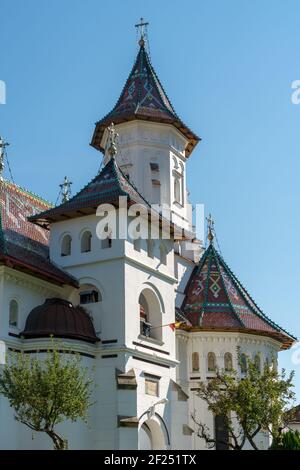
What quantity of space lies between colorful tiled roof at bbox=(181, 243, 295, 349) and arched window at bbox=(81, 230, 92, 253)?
388 inches

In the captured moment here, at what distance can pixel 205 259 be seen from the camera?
156 ft

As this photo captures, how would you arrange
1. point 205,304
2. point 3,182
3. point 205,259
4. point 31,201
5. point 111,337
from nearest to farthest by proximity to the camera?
point 111,337, point 3,182, point 31,201, point 205,304, point 205,259

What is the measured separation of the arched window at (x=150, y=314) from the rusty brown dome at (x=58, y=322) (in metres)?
3.92

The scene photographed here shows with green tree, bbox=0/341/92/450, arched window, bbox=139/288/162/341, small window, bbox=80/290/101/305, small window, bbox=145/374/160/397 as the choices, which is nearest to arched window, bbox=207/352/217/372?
arched window, bbox=139/288/162/341

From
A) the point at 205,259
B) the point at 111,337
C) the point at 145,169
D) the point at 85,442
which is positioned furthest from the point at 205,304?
the point at 85,442

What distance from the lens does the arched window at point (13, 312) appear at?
32.2 metres

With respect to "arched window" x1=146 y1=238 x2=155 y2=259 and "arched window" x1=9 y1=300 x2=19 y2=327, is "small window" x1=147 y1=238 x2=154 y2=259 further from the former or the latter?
"arched window" x1=9 y1=300 x2=19 y2=327

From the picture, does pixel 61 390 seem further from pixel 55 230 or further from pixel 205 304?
pixel 205 304

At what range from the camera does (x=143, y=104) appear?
48.4 m

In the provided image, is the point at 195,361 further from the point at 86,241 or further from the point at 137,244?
the point at 86,241

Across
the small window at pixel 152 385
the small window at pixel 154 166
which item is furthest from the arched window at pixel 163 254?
the small window at pixel 154 166

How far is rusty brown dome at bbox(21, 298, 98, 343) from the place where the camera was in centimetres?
3175

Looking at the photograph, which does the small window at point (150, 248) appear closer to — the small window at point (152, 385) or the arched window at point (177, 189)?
the small window at point (152, 385)

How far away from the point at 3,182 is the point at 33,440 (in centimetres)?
1379
